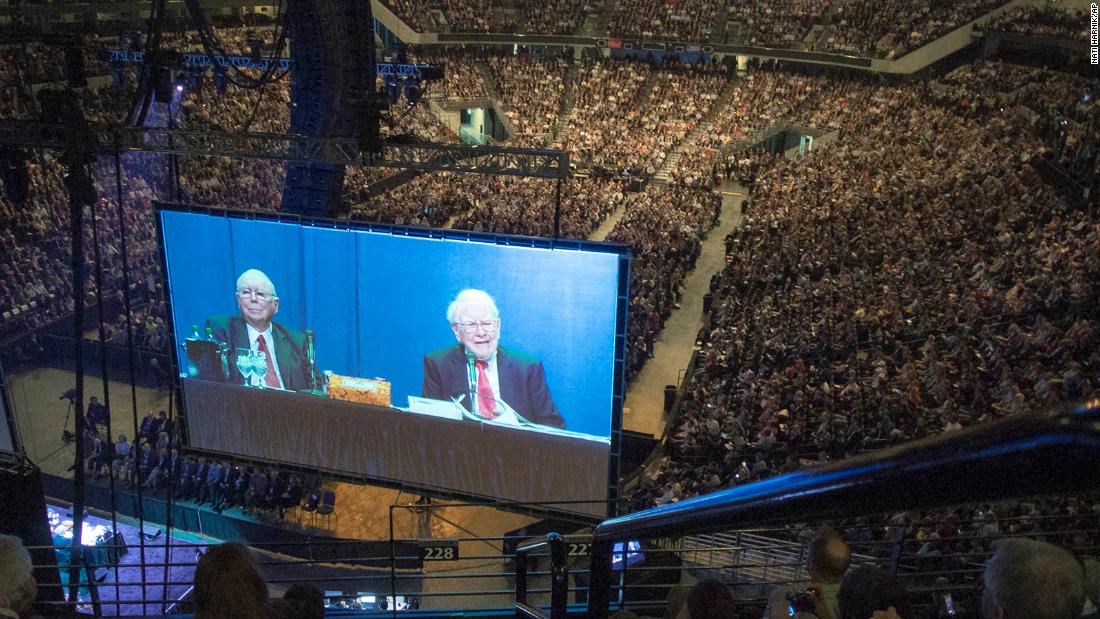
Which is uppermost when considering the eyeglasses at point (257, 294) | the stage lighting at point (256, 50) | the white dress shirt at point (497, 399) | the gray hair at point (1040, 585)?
the stage lighting at point (256, 50)

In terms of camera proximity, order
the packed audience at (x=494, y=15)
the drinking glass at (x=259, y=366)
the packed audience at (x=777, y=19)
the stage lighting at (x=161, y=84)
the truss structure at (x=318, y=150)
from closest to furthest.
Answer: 1. the stage lighting at (x=161, y=84)
2. the truss structure at (x=318, y=150)
3. the drinking glass at (x=259, y=366)
4. the packed audience at (x=777, y=19)
5. the packed audience at (x=494, y=15)

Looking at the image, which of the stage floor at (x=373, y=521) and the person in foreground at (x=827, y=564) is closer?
the person in foreground at (x=827, y=564)

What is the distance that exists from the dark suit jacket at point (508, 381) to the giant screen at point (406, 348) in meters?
0.02

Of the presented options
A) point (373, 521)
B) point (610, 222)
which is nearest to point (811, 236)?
point (610, 222)

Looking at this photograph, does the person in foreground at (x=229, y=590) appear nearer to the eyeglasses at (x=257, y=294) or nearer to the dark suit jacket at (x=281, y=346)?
the dark suit jacket at (x=281, y=346)

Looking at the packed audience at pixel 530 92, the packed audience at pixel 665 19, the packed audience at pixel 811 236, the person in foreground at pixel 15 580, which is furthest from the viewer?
the packed audience at pixel 665 19

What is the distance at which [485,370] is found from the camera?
9789 millimetres

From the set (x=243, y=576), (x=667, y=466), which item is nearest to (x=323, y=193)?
(x=667, y=466)

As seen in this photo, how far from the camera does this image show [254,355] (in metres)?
10.6

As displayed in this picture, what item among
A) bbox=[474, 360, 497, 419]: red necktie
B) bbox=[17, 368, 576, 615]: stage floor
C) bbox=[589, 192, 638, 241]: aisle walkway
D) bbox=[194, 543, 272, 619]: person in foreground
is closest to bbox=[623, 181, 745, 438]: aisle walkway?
bbox=[589, 192, 638, 241]: aisle walkway

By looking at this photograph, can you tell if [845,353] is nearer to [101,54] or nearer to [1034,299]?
[1034,299]

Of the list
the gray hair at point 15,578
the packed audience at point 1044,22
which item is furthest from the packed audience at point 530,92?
the gray hair at point 15,578

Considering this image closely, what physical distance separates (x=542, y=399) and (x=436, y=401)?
134 cm

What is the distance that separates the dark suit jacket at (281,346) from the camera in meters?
10.4
